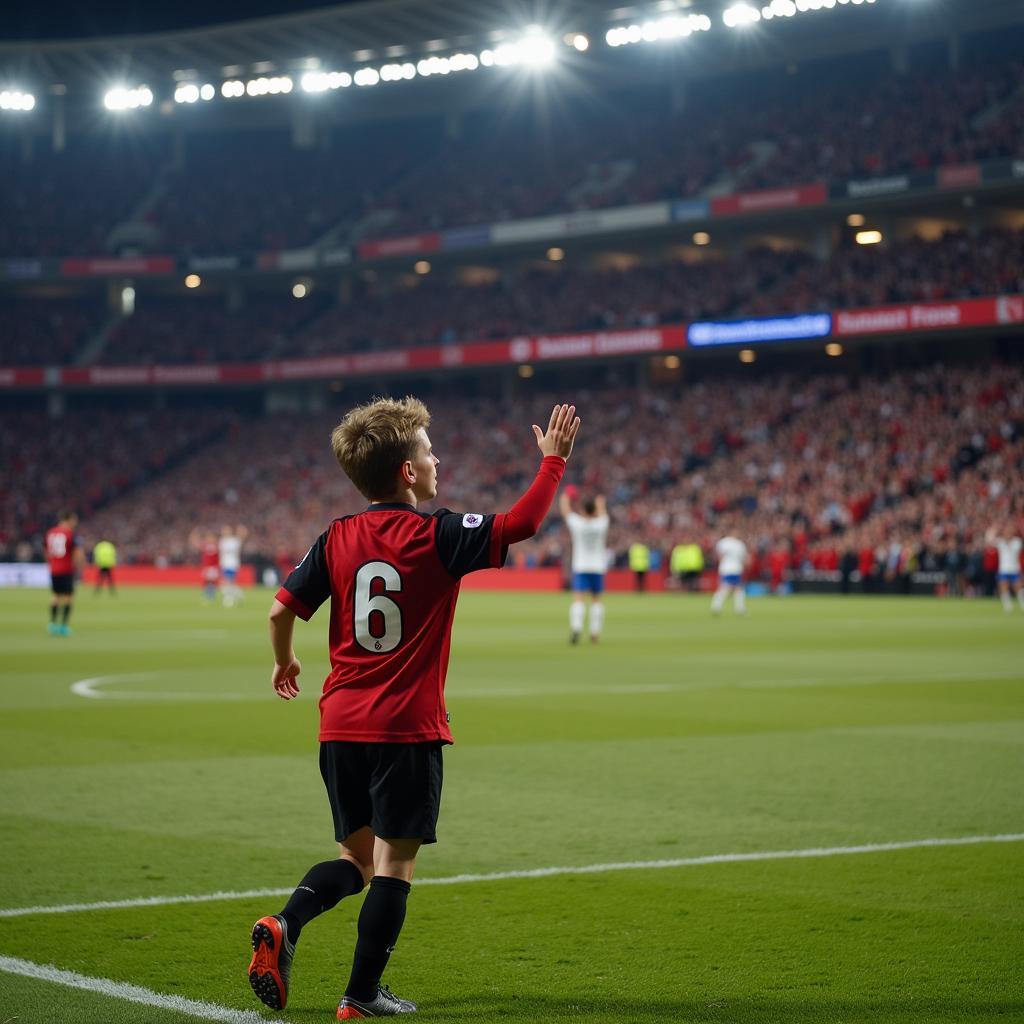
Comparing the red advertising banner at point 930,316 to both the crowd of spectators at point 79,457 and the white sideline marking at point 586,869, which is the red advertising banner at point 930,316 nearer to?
the crowd of spectators at point 79,457

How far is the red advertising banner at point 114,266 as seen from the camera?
7519cm

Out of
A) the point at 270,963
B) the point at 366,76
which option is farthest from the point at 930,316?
the point at 270,963

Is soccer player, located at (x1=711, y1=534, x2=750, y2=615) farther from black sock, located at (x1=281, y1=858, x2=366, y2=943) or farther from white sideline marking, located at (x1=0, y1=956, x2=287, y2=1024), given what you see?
black sock, located at (x1=281, y1=858, x2=366, y2=943)

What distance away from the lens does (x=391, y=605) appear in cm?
527

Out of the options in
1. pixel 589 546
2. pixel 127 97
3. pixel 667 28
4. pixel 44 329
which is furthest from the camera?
pixel 44 329

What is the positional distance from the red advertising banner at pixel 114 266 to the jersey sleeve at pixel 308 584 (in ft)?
237

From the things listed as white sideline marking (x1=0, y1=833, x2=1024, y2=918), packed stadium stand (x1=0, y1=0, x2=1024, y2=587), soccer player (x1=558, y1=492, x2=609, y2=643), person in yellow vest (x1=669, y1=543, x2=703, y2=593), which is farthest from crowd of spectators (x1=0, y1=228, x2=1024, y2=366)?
white sideline marking (x1=0, y1=833, x2=1024, y2=918)

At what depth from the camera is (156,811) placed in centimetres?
956

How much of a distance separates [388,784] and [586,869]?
3001 millimetres

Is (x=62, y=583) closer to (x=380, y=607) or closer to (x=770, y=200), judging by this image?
(x=380, y=607)

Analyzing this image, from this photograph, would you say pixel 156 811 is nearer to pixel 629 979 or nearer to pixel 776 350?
pixel 629 979

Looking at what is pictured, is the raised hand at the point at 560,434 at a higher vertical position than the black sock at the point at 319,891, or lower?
higher

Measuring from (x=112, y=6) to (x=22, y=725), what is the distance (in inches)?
2386

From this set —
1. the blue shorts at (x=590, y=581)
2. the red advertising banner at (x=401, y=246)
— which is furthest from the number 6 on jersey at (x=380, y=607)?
the red advertising banner at (x=401, y=246)
